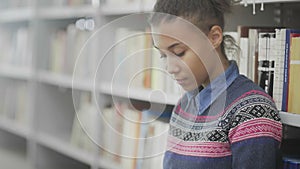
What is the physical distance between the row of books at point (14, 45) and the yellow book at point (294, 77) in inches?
52.8

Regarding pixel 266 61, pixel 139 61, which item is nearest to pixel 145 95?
pixel 139 61

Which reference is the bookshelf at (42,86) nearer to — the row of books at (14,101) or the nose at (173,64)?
the row of books at (14,101)

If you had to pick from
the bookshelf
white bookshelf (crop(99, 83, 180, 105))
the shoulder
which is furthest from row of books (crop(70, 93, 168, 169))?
the bookshelf

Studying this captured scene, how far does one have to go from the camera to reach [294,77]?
0.87m

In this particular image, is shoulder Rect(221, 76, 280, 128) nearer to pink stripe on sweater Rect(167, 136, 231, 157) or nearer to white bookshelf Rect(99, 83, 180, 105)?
pink stripe on sweater Rect(167, 136, 231, 157)

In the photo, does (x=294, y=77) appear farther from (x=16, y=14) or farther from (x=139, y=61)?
(x=16, y=14)

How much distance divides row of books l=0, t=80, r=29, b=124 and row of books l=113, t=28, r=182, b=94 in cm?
102

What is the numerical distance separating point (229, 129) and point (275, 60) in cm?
22

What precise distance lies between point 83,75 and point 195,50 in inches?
35.7

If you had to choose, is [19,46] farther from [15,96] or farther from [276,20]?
[276,20]

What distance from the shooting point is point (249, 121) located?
0.75 metres

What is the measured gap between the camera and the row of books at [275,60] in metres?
0.87

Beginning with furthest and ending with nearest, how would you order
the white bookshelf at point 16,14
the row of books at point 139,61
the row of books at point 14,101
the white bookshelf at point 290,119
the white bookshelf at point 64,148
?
the row of books at point 14,101 < the white bookshelf at point 16,14 < the white bookshelf at point 64,148 < the row of books at point 139,61 < the white bookshelf at point 290,119

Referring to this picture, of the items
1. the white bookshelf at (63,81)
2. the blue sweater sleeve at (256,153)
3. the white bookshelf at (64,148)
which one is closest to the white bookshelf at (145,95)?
the blue sweater sleeve at (256,153)
